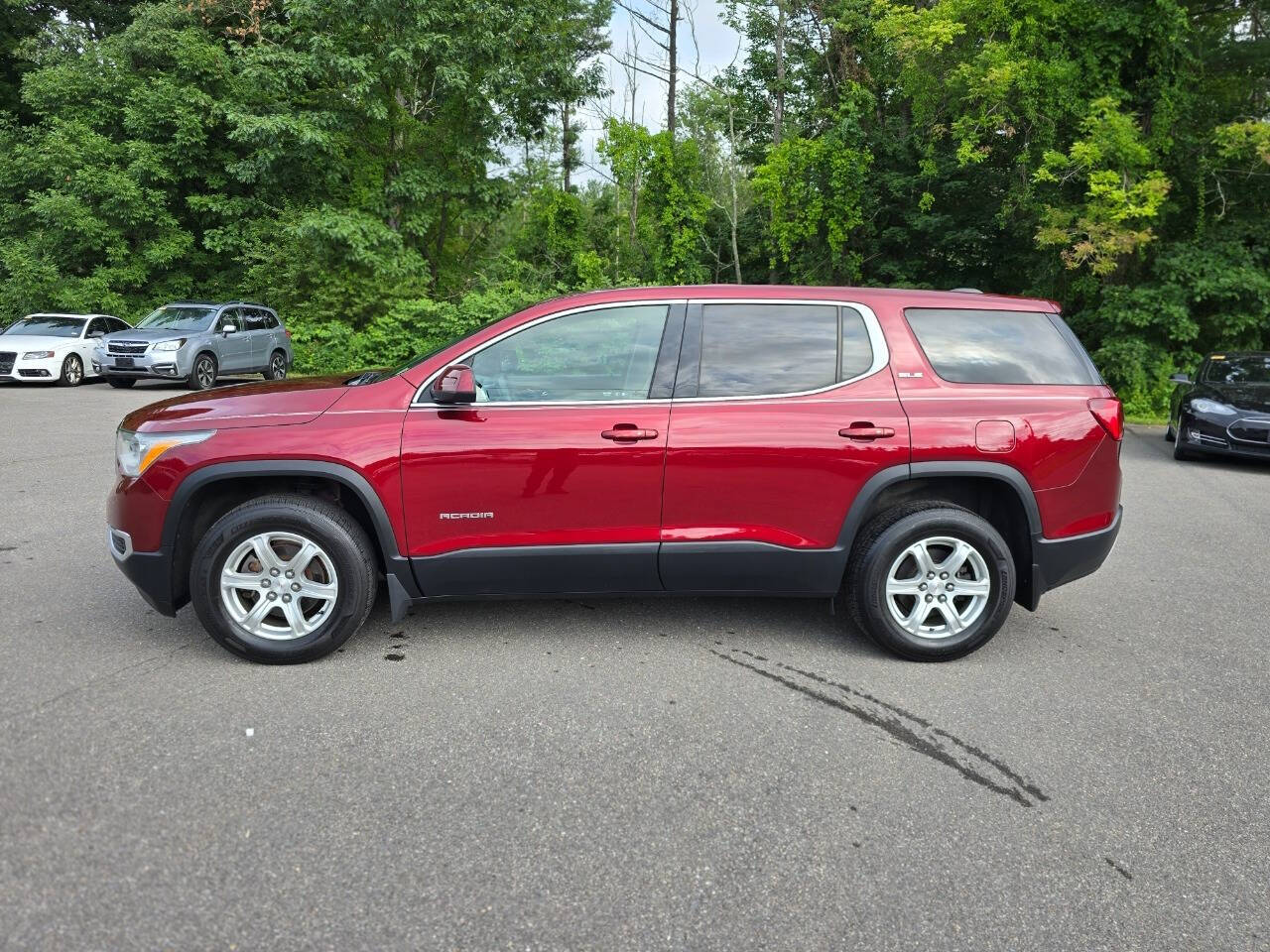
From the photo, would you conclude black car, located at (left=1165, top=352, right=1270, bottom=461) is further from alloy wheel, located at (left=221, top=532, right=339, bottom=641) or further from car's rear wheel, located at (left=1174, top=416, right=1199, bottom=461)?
alloy wheel, located at (left=221, top=532, right=339, bottom=641)

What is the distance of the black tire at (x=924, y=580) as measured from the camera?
4.10 meters

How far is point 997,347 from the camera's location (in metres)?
4.31

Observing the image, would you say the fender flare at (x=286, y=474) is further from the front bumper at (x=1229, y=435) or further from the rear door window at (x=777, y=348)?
the front bumper at (x=1229, y=435)

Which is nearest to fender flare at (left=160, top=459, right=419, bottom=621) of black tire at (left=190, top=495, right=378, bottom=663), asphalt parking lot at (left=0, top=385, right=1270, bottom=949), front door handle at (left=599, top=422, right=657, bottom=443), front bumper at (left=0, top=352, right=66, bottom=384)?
black tire at (left=190, top=495, right=378, bottom=663)

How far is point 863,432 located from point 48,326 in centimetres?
2038

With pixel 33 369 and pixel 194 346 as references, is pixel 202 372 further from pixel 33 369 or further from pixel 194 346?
pixel 33 369

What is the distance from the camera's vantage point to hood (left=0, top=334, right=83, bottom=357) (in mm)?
17578

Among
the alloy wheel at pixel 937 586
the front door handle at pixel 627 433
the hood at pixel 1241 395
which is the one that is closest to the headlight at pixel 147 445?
the front door handle at pixel 627 433

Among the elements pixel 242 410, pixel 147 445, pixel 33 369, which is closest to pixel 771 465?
pixel 242 410

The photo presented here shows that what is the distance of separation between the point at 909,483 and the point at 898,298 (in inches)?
36.1

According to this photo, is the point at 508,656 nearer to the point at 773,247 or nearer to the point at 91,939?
the point at 91,939

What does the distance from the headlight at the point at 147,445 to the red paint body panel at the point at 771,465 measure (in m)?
2.14

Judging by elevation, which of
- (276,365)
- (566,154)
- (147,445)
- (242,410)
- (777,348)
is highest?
(566,154)

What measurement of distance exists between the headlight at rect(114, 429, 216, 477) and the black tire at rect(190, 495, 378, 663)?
1.22 feet
